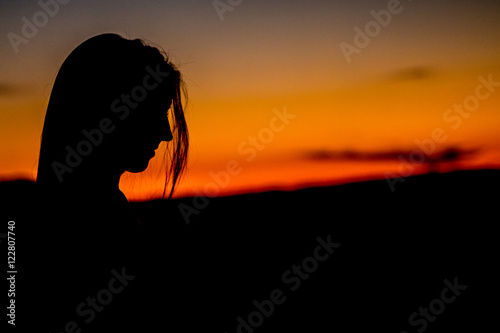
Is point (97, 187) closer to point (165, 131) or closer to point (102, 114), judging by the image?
point (102, 114)

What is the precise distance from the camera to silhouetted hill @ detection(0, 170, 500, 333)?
4.11m

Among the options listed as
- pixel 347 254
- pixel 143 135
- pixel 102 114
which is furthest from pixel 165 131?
pixel 347 254

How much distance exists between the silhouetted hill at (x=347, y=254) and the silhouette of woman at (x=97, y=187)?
0.77m

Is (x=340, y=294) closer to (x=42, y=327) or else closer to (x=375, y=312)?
(x=375, y=312)

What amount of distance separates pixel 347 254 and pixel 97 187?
4963 mm

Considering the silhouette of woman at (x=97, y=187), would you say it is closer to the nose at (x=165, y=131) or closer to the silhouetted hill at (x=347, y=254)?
the nose at (x=165, y=131)

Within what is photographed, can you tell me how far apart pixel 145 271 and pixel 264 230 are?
5.13m

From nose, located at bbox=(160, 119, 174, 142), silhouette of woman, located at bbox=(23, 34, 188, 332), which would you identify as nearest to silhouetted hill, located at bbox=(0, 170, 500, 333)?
nose, located at bbox=(160, 119, 174, 142)

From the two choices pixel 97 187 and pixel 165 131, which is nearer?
pixel 97 187

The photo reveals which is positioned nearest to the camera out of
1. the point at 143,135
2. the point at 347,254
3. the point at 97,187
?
the point at 97,187

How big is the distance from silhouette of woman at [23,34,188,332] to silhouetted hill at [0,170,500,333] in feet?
2.54

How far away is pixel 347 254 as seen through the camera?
5852 mm

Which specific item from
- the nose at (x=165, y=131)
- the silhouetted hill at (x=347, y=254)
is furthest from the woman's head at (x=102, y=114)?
the silhouetted hill at (x=347, y=254)

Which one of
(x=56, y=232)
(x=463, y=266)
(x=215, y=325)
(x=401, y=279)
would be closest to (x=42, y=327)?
(x=56, y=232)
